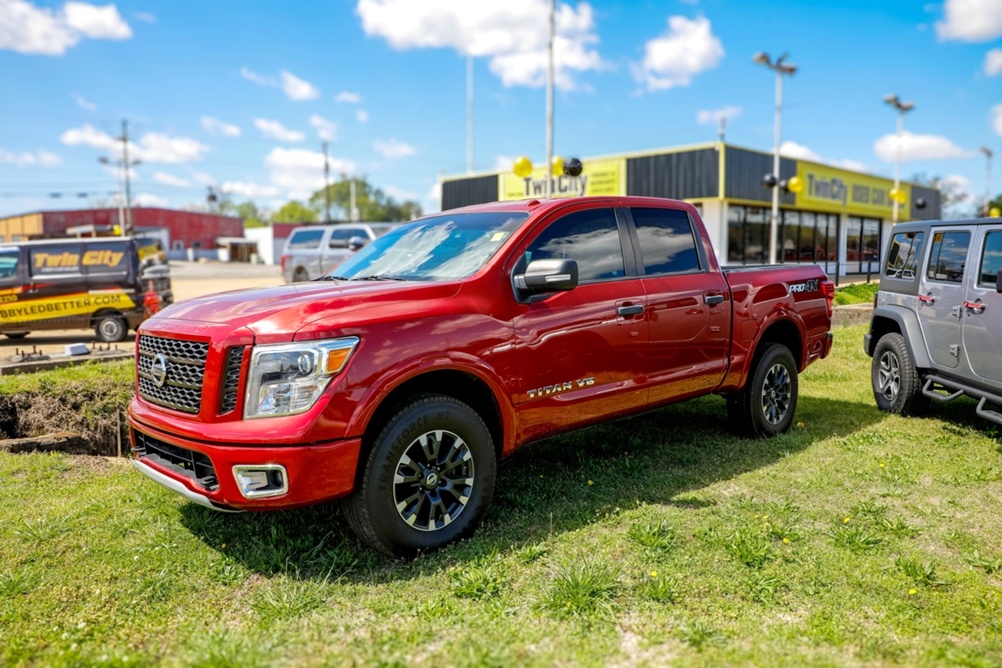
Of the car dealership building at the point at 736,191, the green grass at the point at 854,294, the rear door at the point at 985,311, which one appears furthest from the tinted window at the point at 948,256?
the car dealership building at the point at 736,191

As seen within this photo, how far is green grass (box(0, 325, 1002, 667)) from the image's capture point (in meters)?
3.03

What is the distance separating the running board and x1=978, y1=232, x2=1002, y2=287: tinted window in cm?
87

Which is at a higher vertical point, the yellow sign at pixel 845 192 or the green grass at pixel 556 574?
the yellow sign at pixel 845 192

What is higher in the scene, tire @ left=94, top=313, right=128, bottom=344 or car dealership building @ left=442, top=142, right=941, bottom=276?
car dealership building @ left=442, top=142, right=941, bottom=276

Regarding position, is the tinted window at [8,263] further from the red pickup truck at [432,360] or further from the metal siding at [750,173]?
the metal siding at [750,173]

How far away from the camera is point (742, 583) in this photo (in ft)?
11.6

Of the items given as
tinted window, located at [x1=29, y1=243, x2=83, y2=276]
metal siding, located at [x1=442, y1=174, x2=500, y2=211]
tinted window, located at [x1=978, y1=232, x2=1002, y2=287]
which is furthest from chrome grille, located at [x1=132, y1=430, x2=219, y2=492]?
metal siding, located at [x1=442, y1=174, x2=500, y2=211]

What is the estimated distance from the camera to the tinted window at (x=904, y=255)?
A: 688cm

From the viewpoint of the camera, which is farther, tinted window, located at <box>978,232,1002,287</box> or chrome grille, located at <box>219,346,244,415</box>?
tinted window, located at <box>978,232,1002,287</box>

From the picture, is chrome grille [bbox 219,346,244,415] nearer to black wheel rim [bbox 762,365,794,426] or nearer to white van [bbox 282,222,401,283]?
black wheel rim [bbox 762,365,794,426]

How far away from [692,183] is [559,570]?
24.4 meters

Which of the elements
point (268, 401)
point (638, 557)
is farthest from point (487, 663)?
point (268, 401)

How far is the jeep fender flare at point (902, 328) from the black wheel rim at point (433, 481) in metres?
4.78

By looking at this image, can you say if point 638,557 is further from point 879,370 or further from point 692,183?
point 692,183
